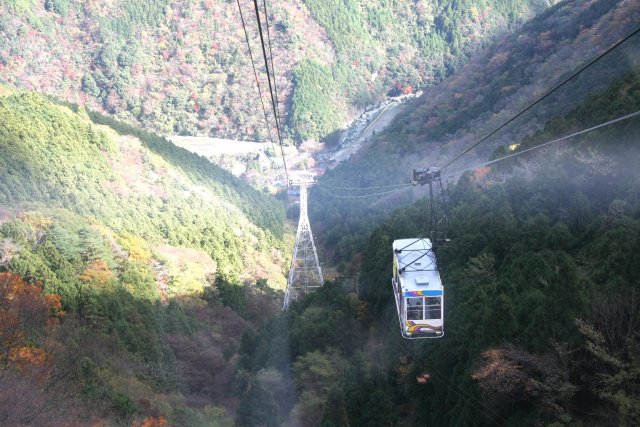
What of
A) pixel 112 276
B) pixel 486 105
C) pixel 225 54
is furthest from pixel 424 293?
pixel 225 54

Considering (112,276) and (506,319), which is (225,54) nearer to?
(112,276)

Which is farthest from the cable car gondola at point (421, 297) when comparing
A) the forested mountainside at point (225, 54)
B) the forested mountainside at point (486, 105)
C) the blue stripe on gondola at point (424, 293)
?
the forested mountainside at point (225, 54)

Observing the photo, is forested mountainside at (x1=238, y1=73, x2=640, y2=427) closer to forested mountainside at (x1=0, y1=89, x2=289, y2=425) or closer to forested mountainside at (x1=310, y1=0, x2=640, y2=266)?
forested mountainside at (x1=0, y1=89, x2=289, y2=425)

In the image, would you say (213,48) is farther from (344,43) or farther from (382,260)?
(382,260)

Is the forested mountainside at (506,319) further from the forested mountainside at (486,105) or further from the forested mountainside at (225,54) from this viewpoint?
the forested mountainside at (225,54)

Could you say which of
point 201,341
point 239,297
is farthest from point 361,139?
point 201,341

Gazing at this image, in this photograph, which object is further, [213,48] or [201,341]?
[213,48]
